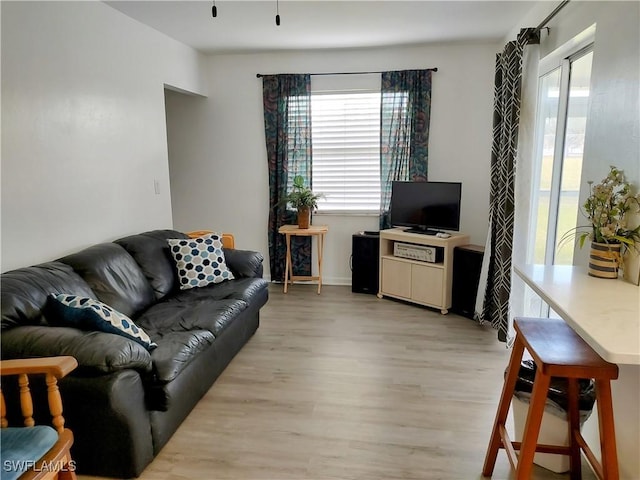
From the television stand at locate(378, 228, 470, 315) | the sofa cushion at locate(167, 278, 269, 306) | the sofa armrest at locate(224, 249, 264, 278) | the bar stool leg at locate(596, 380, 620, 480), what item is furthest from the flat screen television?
the bar stool leg at locate(596, 380, 620, 480)

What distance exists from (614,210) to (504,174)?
1552 mm

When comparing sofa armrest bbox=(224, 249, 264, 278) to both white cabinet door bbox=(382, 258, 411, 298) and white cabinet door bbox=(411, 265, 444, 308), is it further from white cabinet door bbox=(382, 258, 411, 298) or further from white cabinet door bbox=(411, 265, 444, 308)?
white cabinet door bbox=(411, 265, 444, 308)

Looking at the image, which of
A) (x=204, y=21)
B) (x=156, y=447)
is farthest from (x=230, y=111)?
(x=156, y=447)

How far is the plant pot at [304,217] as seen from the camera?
4665 millimetres

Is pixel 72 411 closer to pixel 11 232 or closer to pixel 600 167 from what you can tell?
pixel 11 232

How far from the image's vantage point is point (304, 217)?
4691mm

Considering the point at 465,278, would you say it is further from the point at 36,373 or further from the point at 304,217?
the point at 36,373

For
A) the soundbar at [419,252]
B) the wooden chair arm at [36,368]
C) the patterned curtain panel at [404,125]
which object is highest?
the patterned curtain panel at [404,125]

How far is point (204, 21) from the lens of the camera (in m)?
3.57

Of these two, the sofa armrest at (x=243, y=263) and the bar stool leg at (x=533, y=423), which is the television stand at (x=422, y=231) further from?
the bar stool leg at (x=533, y=423)

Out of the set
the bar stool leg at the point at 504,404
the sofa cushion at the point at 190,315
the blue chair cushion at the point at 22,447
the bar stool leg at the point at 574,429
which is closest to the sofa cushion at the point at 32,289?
the sofa cushion at the point at 190,315

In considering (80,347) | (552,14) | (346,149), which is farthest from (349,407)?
(346,149)

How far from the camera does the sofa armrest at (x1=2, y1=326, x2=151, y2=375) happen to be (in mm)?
1823

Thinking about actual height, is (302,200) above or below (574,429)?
above
